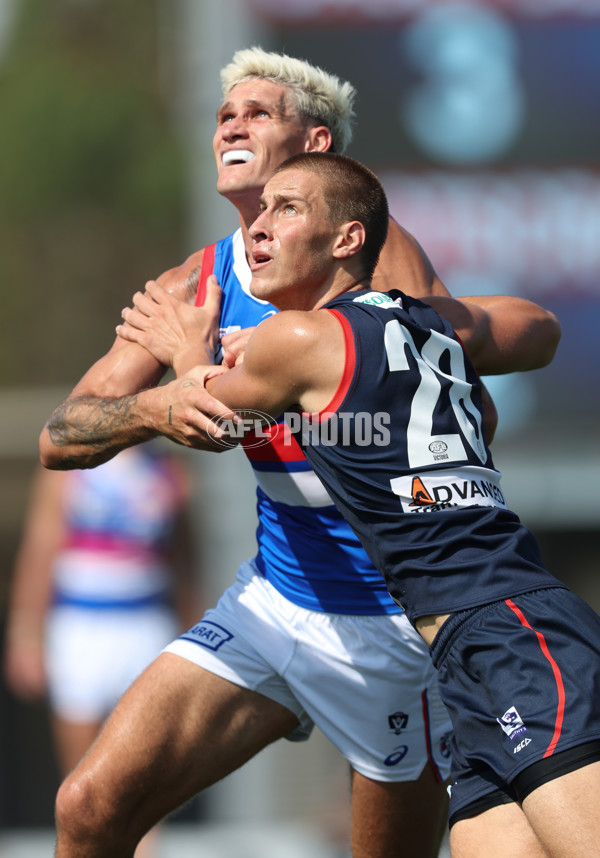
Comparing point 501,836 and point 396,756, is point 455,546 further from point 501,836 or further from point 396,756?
point 396,756

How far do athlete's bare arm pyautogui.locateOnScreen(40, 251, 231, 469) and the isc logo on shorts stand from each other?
0.64 metres

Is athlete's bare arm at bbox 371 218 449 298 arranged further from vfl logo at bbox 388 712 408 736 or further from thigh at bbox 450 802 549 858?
thigh at bbox 450 802 549 858

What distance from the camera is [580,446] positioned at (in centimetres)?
836

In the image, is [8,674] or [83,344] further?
[83,344]

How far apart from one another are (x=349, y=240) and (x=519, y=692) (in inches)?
53.9

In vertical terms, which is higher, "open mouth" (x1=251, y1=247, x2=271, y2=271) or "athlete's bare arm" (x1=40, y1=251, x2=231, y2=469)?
"open mouth" (x1=251, y1=247, x2=271, y2=271)

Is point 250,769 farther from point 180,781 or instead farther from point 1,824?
point 180,781

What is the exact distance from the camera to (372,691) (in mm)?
3965

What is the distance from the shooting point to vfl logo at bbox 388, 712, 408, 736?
13.0 ft

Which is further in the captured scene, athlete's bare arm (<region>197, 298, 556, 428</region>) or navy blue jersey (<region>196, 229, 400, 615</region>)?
navy blue jersey (<region>196, 229, 400, 615</region>)

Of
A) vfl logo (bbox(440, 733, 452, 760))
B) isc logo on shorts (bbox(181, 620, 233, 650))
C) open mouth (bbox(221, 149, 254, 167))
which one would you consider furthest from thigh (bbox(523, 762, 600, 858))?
open mouth (bbox(221, 149, 254, 167))

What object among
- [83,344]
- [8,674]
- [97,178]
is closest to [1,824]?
[8,674]

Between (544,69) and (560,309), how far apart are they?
1.57m

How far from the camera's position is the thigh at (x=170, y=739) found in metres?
3.70
